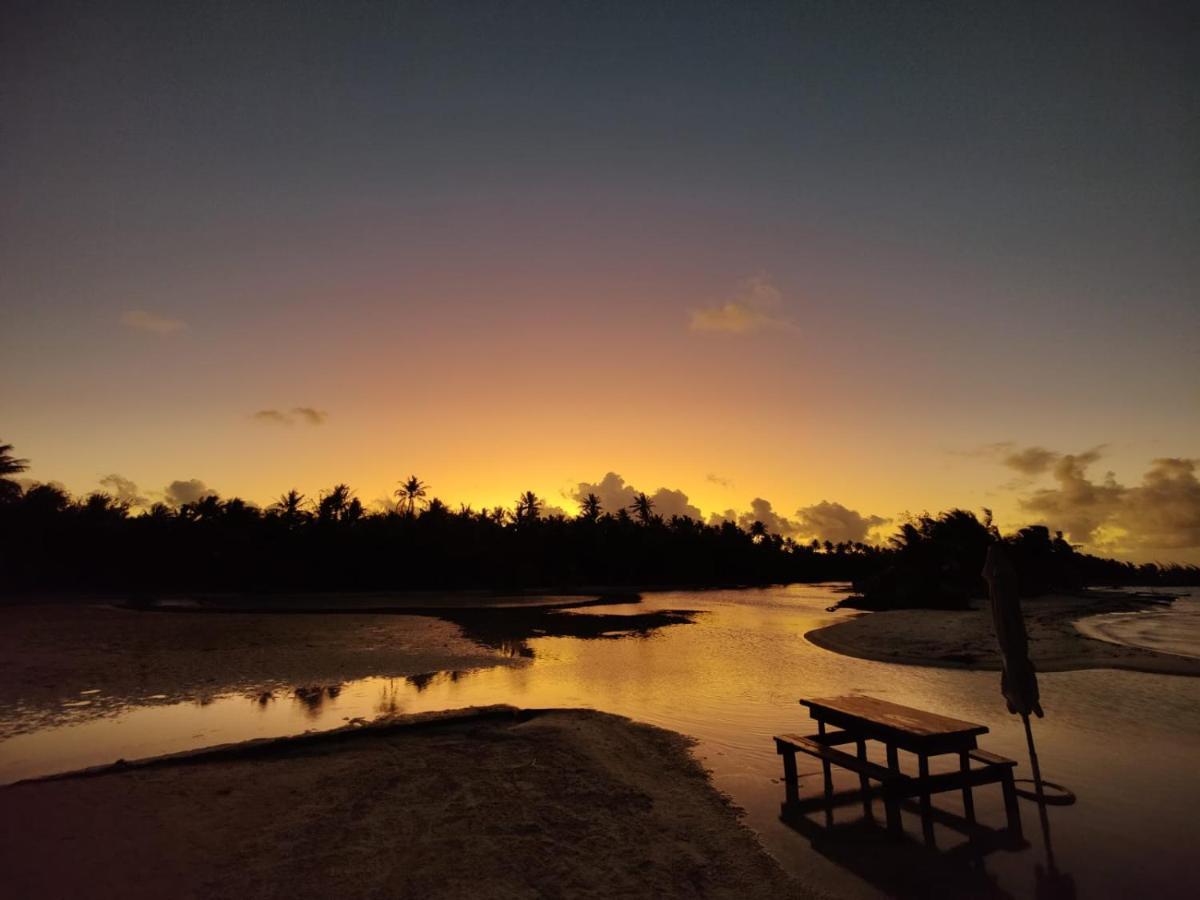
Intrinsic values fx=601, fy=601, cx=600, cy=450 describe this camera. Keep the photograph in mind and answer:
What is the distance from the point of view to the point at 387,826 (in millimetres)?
6645

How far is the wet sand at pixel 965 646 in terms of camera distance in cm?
1750

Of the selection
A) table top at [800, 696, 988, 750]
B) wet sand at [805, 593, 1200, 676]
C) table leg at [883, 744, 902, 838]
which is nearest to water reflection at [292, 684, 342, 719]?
table top at [800, 696, 988, 750]

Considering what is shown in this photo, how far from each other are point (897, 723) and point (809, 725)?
554cm

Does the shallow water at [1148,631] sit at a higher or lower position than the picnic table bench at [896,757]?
lower

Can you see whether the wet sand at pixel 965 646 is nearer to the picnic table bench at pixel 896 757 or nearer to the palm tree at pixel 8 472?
the picnic table bench at pixel 896 757

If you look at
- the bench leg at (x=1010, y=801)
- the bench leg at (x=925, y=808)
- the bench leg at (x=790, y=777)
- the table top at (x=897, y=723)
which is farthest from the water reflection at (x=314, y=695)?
the bench leg at (x=1010, y=801)

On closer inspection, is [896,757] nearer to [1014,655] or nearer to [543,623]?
[1014,655]

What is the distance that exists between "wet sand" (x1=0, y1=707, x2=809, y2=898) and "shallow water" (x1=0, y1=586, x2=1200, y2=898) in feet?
3.17

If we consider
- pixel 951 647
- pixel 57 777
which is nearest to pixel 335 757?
pixel 57 777

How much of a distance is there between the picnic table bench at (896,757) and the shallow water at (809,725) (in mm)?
281

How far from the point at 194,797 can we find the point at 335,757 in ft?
6.52

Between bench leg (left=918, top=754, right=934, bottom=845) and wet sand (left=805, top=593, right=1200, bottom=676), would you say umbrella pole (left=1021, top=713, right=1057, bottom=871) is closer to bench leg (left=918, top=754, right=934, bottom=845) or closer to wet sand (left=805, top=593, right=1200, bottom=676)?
bench leg (left=918, top=754, right=934, bottom=845)

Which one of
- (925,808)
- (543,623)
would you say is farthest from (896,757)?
(543,623)

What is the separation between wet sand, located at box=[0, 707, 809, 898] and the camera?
5492 millimetres
